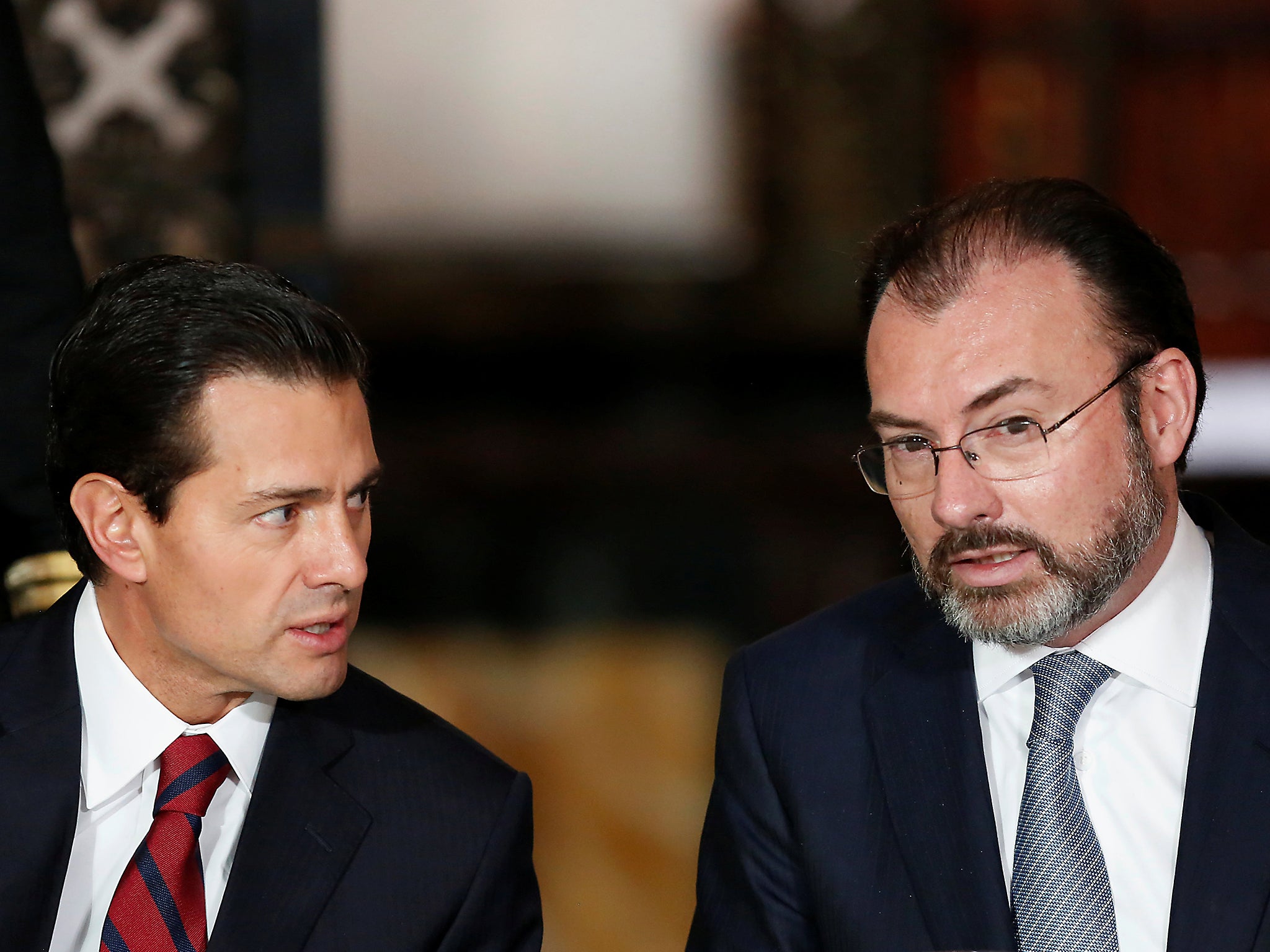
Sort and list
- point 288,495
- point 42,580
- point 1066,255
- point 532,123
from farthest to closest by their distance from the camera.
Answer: point 532,123 → point 42,580 → point 1066,255 → point 288,495

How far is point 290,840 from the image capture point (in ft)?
6.18

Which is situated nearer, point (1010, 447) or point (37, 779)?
point (37, 779)

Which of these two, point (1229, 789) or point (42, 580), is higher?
point (42, 580)

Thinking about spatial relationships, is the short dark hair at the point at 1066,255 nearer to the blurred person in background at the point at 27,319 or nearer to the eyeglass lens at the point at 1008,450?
the eyeglass lens at the point at 1008,450

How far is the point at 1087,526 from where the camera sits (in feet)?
6.42

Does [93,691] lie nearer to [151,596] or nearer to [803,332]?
[151,596]

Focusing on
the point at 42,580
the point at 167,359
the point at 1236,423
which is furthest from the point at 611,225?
the point at 167,359

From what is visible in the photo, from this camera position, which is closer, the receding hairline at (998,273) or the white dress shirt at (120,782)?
the white dress shirt at (120,782)

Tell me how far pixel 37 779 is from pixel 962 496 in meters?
1.17

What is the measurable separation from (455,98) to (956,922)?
412cm

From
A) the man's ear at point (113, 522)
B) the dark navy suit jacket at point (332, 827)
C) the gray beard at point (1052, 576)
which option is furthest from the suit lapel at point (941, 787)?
the man's ear at point (113, 522)

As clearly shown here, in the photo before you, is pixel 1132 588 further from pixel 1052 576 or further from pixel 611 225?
pixel 611 225

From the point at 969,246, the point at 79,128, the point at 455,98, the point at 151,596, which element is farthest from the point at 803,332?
the point at 151,596

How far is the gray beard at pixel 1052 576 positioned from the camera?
1.95 m
